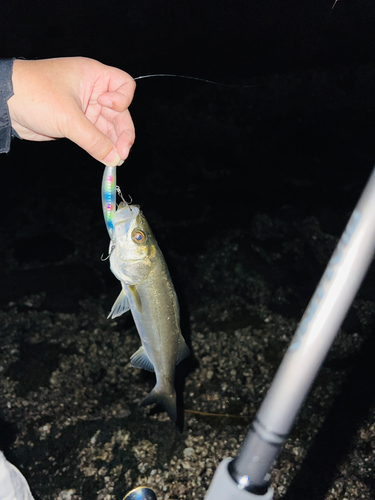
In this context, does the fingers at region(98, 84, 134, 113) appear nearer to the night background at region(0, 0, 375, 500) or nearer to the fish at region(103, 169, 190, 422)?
the fish at region(103, 169, 190, 422)

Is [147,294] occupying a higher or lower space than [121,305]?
higher

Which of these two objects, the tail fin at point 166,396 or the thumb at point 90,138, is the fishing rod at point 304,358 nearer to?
the tail fin at point 166,396

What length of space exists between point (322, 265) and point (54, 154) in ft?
20.1

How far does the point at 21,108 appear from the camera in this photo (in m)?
2.25

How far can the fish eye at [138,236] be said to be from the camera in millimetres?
2381

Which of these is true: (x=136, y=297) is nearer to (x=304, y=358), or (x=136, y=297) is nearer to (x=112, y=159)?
(x=112, y=159)

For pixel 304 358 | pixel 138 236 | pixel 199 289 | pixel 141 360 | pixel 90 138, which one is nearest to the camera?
pixel 304 358

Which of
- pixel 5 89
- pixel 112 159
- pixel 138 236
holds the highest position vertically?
pixel 5 89

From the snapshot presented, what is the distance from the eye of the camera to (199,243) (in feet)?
20.0

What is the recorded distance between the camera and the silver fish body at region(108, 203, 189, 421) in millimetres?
2375

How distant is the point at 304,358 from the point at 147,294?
1.51 m

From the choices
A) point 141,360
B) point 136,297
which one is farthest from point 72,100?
point 141,360

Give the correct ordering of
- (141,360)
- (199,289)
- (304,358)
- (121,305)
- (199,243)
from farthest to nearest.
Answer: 1. (199,243)
2. (199,289)
3. (141,360)
4. (121,305)
5. (304,358)

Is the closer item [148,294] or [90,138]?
[90,138]
